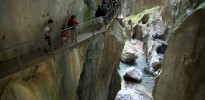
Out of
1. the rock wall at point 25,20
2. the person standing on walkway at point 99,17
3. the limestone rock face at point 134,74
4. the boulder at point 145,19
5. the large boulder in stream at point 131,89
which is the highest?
the rock wall at point 25,20

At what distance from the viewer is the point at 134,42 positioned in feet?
152

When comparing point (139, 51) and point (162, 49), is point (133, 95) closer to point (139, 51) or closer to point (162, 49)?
point (162, 49)

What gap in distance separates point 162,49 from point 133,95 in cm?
957

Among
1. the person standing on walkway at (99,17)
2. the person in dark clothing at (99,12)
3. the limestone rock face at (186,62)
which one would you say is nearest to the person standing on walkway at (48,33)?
the person standing on walkway at (99,17)

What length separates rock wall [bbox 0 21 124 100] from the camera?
1013 centimetres

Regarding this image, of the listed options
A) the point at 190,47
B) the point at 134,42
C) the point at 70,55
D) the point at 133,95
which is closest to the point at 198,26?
the point at 190,47

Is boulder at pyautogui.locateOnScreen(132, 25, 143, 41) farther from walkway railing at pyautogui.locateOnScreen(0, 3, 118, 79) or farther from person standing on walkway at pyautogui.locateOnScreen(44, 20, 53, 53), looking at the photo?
person standing on walkway at pyautogui.locateOnScreen(44, 20, 53, 53)

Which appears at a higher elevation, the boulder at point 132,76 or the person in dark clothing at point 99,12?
the person in dark clothing at point 99,12

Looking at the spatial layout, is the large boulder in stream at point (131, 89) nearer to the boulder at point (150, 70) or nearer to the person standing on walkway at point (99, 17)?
the boulder at point (150, 70)

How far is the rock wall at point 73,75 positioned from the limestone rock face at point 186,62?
15.3 feet

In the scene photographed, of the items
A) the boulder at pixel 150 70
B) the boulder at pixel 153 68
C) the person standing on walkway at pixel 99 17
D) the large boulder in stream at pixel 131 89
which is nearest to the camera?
the person standing on walkway at pixel 99 17

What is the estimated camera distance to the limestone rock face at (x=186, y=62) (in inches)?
388

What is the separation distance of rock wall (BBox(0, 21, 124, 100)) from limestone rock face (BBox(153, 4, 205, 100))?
466cm

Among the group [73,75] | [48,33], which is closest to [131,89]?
[73,75]
